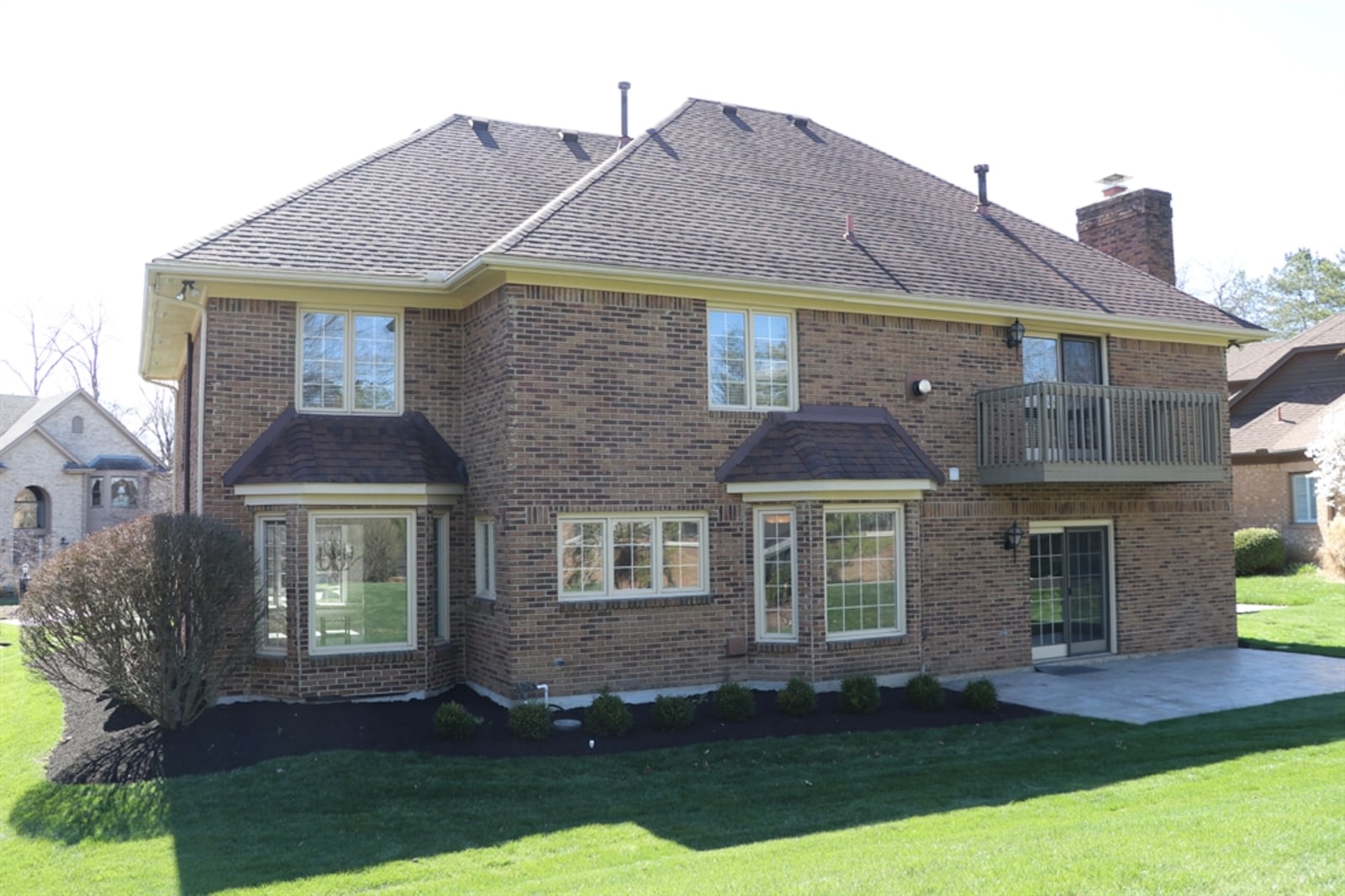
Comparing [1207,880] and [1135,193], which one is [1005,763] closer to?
[1207,880]

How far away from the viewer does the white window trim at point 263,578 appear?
1177 centimetres

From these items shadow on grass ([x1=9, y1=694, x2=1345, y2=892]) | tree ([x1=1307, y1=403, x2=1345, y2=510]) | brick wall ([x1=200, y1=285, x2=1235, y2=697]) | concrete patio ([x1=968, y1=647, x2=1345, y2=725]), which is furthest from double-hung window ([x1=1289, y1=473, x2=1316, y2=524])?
shadow on grass ([x1=9, y1=694, x2=1345, y2=892])

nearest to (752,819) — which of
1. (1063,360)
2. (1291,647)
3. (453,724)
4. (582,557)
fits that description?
(453,724)

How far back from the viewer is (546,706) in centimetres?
1091

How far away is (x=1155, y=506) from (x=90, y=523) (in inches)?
1395

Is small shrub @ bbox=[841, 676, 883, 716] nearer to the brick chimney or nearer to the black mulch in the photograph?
the black mulch

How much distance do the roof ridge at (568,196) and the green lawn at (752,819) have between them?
5612mm

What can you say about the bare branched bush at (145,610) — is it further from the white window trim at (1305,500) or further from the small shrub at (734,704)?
the white window trim at (1305,500)

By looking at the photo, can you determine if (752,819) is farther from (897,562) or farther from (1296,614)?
(1296,614)

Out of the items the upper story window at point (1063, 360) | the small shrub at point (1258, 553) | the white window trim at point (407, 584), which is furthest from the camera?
the small shrub at point (1258, 553)

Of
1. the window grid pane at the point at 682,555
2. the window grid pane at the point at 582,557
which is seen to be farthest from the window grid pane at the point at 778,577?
the window grid pane at the point at 582,557

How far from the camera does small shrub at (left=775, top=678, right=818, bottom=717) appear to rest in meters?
11.3

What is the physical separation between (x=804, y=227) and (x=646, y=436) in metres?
4.35

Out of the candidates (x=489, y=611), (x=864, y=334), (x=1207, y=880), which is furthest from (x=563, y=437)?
(x=1207, y=880)
